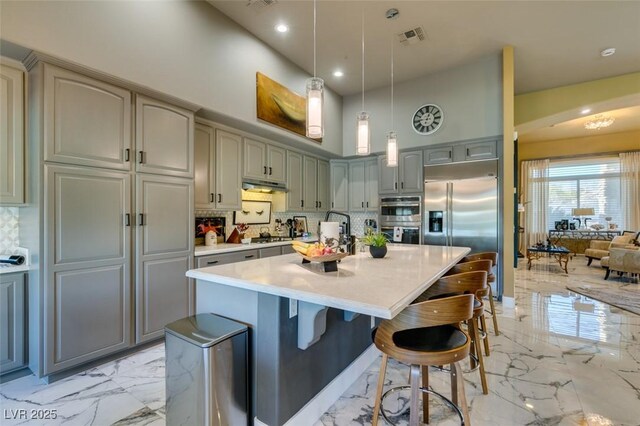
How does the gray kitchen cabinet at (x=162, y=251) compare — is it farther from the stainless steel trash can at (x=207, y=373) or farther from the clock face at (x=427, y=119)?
the clock face at (x=427, y=119)

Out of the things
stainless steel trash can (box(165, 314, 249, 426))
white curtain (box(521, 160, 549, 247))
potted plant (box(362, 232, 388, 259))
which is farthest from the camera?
white curtain (box(521, 160, 549, 247))

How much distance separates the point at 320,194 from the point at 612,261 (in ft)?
18.7

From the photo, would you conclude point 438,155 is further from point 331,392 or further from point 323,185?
point 331,392

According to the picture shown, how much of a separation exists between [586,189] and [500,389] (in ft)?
30.2

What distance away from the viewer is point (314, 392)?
1773mm

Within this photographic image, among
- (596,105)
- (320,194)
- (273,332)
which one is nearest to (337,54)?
(320,194)

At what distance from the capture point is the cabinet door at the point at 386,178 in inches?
197

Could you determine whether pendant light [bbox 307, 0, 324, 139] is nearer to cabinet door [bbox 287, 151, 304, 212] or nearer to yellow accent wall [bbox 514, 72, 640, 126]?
cabinet door [bbox 287, 151, 304, 212]

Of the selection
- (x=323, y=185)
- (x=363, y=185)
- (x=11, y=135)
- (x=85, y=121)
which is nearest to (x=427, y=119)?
(x=363, y=185)

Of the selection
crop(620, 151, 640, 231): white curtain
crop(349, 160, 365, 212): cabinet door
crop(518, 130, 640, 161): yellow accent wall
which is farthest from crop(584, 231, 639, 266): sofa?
crop(349, 160, 365, 212): cabinet door

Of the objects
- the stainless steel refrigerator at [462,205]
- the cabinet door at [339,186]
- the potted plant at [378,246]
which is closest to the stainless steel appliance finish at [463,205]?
the stainless steel refrigerator at [462,205]

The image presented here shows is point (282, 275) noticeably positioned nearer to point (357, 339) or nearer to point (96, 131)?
point (357, 339)

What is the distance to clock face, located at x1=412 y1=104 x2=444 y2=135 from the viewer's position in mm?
4602

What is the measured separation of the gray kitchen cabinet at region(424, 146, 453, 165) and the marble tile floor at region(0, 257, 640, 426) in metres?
2.58
